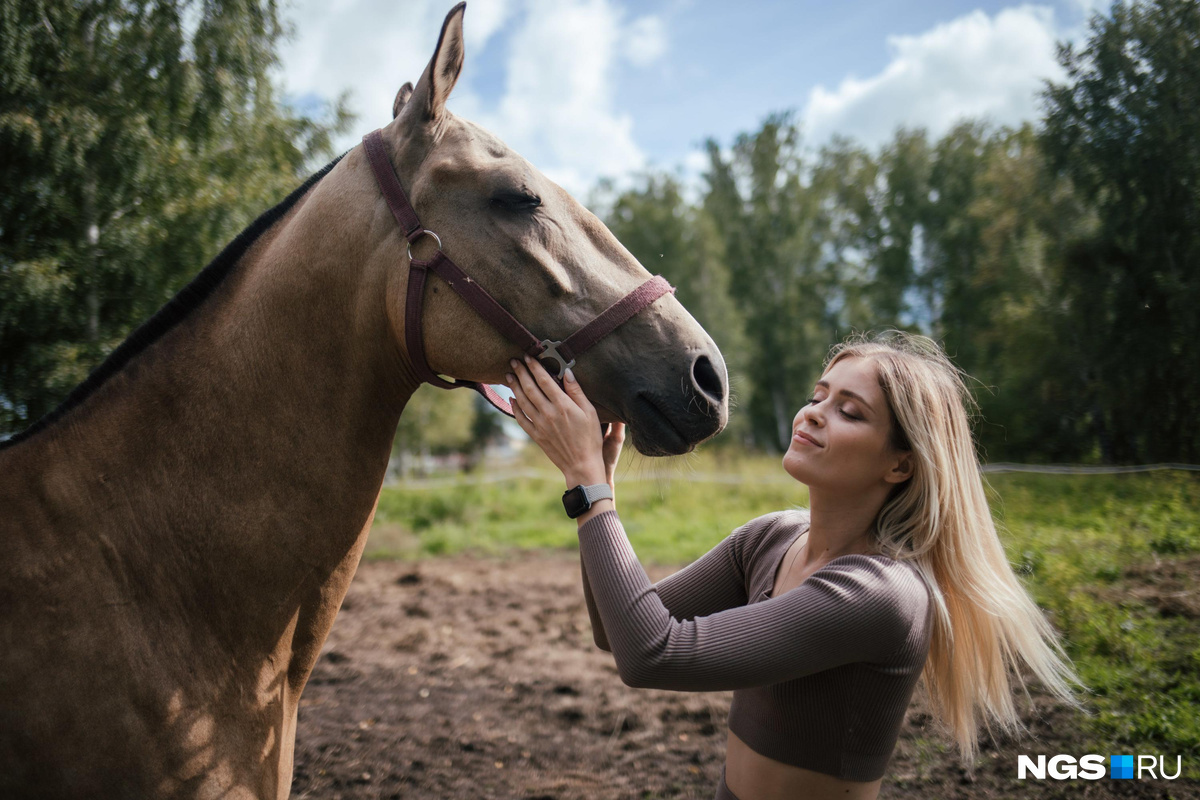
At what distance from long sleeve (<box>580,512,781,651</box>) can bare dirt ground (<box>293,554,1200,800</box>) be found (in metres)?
1.87

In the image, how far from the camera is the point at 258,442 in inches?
63.6

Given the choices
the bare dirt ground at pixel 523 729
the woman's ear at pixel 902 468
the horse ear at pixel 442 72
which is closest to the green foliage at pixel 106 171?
the bare dirt ground at pixel 523 729

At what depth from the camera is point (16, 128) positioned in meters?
6.73

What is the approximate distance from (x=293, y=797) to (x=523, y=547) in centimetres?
718

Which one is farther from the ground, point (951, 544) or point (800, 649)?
point (951, 544)

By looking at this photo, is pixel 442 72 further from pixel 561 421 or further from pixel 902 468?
pixel 902 468

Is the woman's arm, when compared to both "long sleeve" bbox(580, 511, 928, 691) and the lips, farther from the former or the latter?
the lips

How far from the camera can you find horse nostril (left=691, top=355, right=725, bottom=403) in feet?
5.52

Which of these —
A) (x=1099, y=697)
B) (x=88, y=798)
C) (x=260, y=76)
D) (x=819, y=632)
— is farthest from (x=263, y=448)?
(x=260, y=76)

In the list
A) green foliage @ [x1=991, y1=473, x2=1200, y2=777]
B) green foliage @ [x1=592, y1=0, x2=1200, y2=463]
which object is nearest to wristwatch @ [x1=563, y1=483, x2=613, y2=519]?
green foliage @ [x1=991, y1=473, x2=1200, y2=777]

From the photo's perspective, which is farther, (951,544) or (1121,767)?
(1121,767)

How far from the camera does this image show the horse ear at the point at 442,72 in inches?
64.5

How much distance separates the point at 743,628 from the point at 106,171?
945cm

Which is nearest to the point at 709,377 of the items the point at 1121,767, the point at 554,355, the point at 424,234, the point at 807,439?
the point at 807,439
